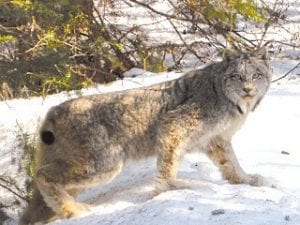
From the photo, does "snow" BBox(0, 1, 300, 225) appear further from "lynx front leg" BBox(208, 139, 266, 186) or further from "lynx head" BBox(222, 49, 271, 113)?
"lynx head" BBox(222, 49, 271, 113)

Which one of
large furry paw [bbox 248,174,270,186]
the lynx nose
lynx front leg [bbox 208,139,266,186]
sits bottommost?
large furry paw [bbox 248,174,270,186]

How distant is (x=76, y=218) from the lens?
609 cm

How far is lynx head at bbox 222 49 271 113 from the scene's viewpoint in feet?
21.2

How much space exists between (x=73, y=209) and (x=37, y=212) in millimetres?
599

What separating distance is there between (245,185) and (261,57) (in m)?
1.21

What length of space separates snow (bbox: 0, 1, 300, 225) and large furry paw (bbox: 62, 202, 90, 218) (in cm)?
8

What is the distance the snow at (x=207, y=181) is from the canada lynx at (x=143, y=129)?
25cm

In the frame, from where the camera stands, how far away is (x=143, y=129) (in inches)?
255

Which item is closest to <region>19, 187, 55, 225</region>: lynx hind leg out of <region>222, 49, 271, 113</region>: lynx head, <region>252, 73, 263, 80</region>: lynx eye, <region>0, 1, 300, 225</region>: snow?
<region>0, 1, 300, 225</region>: snow

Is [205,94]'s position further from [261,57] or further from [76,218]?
[76,218]

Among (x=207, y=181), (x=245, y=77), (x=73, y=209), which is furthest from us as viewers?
(x=207, y=181)

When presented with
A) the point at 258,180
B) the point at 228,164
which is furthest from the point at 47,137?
the point at 258,180

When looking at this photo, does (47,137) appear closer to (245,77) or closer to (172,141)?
(172,141)

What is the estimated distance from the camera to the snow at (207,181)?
534 cm
